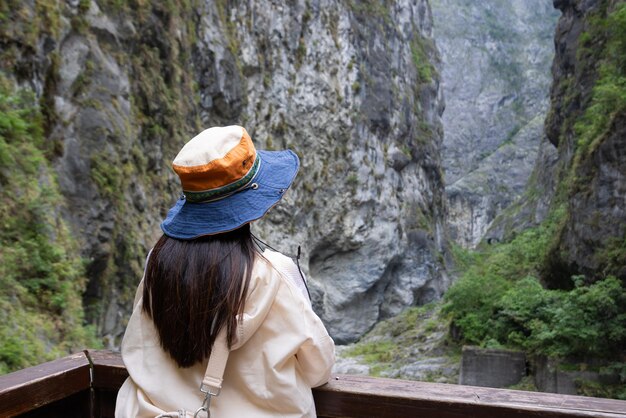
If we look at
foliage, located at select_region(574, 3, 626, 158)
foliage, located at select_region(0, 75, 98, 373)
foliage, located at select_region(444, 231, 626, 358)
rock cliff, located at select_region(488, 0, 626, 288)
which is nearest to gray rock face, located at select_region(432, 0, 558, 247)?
foliage, located at select_region(444, 231, 626, 358)

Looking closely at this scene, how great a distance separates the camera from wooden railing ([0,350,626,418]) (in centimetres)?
173

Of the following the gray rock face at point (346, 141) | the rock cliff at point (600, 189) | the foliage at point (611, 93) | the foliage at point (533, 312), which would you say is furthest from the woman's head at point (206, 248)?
the gray rock face at point (346, 141)

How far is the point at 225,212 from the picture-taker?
5.36ft

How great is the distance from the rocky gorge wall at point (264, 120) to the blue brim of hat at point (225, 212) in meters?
6.19

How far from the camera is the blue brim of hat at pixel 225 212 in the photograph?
1.62 metres

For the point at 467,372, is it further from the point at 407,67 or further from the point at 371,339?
the point at 407,67

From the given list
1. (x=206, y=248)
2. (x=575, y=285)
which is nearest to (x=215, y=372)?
(x=206, y=248)

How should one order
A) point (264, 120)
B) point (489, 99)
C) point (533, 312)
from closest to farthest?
point (533, 312)
point (264, 120)
point (489, 99)

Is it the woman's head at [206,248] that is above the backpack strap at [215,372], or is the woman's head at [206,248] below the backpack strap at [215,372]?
above

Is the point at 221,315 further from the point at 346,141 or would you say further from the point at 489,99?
the point at 489,99

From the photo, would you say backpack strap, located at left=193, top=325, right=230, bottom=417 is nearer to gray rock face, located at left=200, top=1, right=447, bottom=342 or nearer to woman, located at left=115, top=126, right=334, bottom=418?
woman, located at left=115, top=126, right=334, bottom=418

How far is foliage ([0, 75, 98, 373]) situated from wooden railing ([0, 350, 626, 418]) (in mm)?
4133

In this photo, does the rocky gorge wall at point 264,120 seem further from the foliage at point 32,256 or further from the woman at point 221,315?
the woman at point 221,315

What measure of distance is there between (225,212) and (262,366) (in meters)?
0.44
